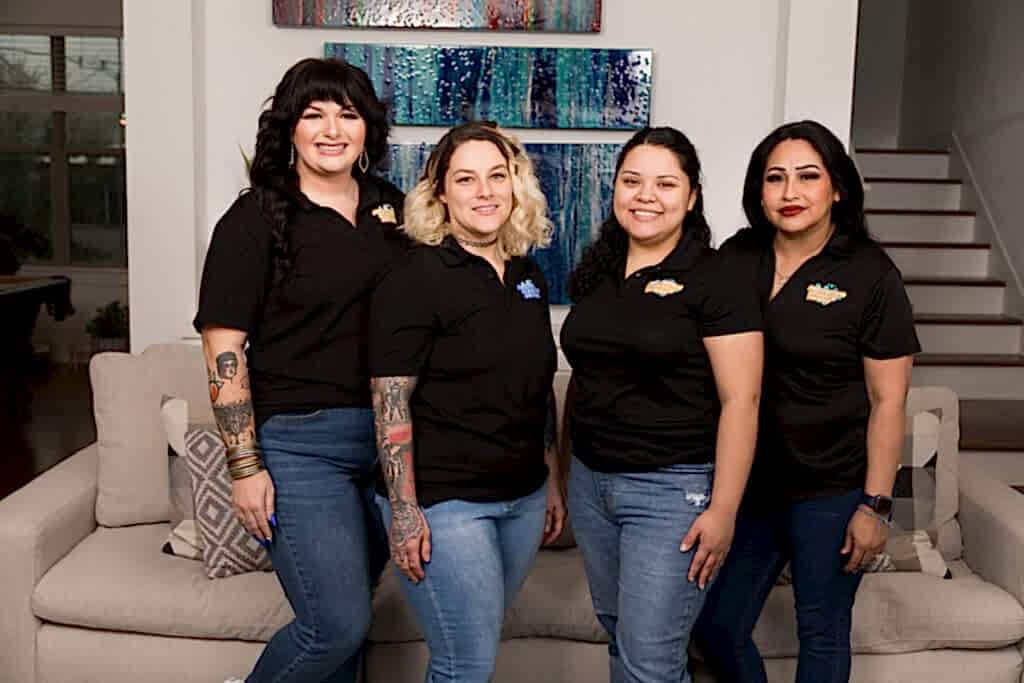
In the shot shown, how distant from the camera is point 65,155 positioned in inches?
350

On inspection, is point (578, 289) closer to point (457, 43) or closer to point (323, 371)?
point (323, 371)

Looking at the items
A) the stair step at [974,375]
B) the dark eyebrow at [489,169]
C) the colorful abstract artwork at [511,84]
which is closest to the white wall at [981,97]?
the stair step at [974,375]

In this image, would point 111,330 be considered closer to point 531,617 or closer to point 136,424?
point 136,424

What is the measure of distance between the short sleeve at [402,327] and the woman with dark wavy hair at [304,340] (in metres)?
0.12

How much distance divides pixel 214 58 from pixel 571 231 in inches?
52.8

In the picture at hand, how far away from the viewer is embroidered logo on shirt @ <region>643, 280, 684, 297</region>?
73.0 inches

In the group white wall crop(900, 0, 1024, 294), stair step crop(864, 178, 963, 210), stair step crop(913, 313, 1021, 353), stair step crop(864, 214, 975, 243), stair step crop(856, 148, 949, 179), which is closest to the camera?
stair step crop(913, 313, 1021, 353)

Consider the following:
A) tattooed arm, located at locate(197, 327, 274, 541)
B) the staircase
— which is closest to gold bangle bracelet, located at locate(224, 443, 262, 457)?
tattooed arm, located at locate(197, 327, 274, 541)

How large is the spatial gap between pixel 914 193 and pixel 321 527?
496cm

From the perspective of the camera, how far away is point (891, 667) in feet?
8.38

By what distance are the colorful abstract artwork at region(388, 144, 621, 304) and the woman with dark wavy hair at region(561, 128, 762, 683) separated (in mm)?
1678

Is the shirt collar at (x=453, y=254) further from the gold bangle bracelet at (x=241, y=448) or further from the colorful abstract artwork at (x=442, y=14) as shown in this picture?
the colorful abstract artwork at (x=442, y=14)

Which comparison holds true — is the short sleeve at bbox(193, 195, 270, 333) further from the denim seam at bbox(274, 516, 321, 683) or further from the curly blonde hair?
the denim seam at bbox(274, 516, 321, 683)

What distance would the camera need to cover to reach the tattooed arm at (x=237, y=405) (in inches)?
72.4
